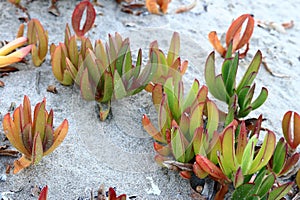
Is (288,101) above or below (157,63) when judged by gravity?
below

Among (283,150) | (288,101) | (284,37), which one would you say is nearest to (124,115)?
(283,150)

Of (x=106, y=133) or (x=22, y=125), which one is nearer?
(x=22, y=125)

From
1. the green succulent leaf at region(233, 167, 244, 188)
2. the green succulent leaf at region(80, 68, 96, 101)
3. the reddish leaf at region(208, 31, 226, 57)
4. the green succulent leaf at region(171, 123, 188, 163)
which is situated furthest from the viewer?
the reddish leaf at region(208, 31, 226, 57)

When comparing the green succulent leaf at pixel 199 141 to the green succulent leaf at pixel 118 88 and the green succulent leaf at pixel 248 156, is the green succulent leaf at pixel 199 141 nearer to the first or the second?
the green succulent leaf at pixel 248 156

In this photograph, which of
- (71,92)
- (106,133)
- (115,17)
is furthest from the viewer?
(115,17)

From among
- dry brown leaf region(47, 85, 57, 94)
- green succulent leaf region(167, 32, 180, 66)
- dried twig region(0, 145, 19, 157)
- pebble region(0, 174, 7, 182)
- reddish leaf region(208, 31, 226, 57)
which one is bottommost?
pebble region(0, 174, 7, 182)

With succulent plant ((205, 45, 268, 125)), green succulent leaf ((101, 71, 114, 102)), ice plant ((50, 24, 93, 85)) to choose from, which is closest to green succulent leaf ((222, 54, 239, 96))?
succulent plant ((205, 45, 268, 125))

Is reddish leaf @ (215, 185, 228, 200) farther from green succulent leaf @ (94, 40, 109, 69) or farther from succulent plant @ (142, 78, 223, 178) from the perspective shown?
green succulent leaf @ (94, 40, 109, 69)

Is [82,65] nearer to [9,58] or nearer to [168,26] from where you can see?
[9,58]
